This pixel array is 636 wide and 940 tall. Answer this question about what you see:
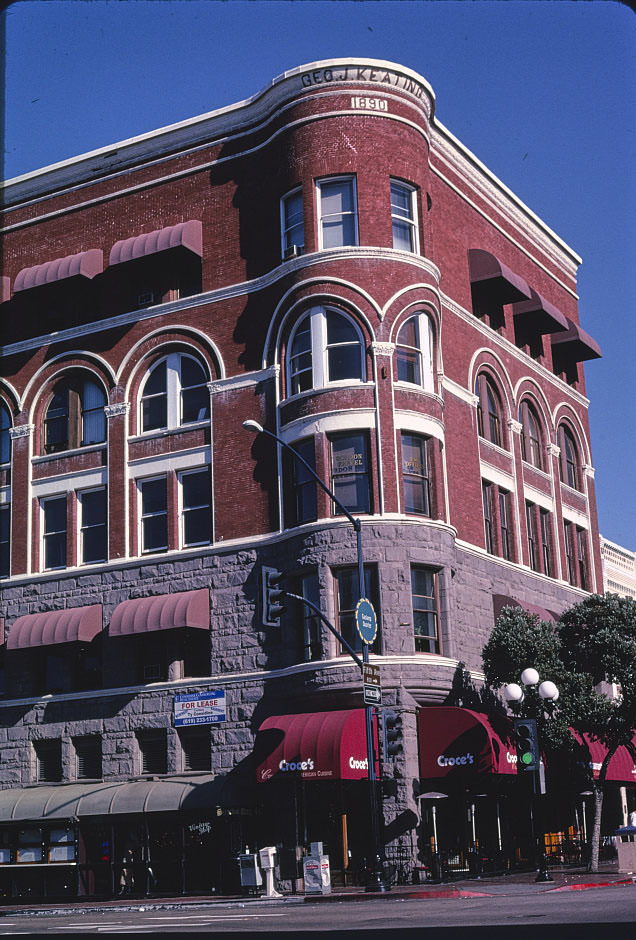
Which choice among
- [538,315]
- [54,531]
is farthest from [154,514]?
[538,315]

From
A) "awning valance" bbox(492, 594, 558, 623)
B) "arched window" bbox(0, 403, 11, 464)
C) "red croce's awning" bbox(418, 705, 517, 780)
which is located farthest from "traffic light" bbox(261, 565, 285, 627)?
"arched window" bbox(0, 403, 11, 464)

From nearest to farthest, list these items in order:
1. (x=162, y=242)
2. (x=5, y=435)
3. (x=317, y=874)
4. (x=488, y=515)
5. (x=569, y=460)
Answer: (x=317, y=874) < (x=162, y=242) < (x=488, y=515) < (x=5, y=435) < (x=569, y=460)

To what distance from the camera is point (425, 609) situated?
3503 cm

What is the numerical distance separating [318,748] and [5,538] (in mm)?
15716

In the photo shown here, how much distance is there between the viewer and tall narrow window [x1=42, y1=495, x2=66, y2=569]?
41.4 m

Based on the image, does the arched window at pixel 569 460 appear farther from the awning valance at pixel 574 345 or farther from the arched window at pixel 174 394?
the arched window at pixel 174 394

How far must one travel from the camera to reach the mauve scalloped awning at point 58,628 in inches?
1526

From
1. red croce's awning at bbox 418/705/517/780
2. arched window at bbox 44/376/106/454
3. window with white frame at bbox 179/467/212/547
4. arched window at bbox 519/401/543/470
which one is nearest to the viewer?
red croce's awning at bbox 418/705/517/780

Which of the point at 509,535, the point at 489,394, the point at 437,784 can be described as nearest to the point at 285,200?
the point at 489,394

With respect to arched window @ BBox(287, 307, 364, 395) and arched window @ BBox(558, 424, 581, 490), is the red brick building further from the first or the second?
arched window @ BBox(558, 424, 581, 490)

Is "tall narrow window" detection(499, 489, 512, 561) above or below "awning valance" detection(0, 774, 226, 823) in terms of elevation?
above

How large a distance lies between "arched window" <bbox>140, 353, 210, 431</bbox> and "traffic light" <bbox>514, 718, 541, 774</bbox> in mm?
16106

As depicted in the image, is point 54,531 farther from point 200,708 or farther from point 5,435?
point 200,708

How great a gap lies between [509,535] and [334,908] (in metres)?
20.4
